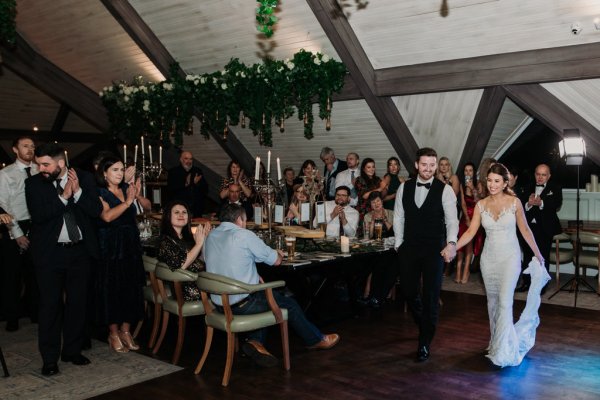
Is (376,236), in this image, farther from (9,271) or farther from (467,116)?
(9,271)

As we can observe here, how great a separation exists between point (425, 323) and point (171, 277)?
6.18ft

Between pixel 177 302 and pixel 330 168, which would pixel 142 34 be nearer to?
A: pixel 330 168

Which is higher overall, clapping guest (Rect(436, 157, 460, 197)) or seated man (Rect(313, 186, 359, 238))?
clapping guest (Rect(436, 157, 460, 197))

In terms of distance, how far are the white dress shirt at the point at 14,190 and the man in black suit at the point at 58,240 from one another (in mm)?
1210

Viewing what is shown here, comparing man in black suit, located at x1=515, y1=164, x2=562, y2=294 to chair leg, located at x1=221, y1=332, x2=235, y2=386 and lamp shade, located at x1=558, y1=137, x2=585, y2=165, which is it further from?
chair leg, located at x1=221, y1=332, x2=235, y2=386

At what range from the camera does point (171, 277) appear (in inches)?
178

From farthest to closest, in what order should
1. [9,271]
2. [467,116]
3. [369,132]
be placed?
[369,132] < [467,116] < [9,271]

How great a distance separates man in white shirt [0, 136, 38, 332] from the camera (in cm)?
538

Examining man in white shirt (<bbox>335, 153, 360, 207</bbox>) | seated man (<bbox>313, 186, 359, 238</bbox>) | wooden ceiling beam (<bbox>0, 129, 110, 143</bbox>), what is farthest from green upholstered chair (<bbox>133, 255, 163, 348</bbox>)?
wooden ceiling beam (<bbox>0, 129, 110, 143</bbox>)

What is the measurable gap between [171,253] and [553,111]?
14.0 feet

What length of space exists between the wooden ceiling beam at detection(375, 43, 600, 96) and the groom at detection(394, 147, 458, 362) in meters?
2.26

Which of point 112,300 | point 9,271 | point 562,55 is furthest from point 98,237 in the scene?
point 562,55

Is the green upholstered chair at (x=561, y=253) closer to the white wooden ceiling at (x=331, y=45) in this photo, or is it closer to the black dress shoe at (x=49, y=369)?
the white wooden ceiling at (x=331, y=45)

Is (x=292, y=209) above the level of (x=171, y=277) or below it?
above
